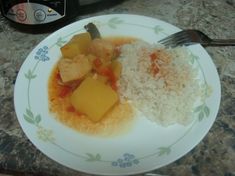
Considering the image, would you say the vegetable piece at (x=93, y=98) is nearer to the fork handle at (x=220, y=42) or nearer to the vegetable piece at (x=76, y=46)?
the vegetable piece at (x=76, y=46)

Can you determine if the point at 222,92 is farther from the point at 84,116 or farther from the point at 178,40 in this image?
the point at 84,116

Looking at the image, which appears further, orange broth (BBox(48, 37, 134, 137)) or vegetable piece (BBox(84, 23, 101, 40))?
vegetable piece (BBox(84, 23, 101, 40))

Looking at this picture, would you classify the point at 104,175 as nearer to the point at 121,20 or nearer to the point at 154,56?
the point at 154,56

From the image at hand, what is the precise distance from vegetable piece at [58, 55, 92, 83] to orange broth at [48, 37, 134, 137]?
3 centimetres

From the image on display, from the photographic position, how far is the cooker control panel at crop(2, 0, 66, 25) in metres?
0.81

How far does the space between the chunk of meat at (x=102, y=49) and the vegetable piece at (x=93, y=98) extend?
0.25 ft

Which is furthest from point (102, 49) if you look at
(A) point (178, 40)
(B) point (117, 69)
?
(A) point (178, 40)

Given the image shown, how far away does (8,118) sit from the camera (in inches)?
28.6

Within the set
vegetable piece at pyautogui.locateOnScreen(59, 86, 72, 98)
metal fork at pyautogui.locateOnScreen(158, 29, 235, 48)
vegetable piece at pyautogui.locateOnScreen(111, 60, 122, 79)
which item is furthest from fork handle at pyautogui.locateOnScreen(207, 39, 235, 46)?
vegetable piece at pyautogui.locateOnScreen(59, 86, 72, 98)

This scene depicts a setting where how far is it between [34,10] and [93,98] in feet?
0.83

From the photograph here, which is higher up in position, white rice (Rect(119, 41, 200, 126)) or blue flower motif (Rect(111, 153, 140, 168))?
white rice (Rect(119, 41, 200, 126))

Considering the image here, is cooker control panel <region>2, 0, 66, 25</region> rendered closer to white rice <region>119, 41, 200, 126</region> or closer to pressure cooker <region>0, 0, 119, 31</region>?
pressure cooker <region>0, 0, 119, 31</region>

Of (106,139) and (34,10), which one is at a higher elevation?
(34,10)

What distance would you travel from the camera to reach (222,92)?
0.75 meters
